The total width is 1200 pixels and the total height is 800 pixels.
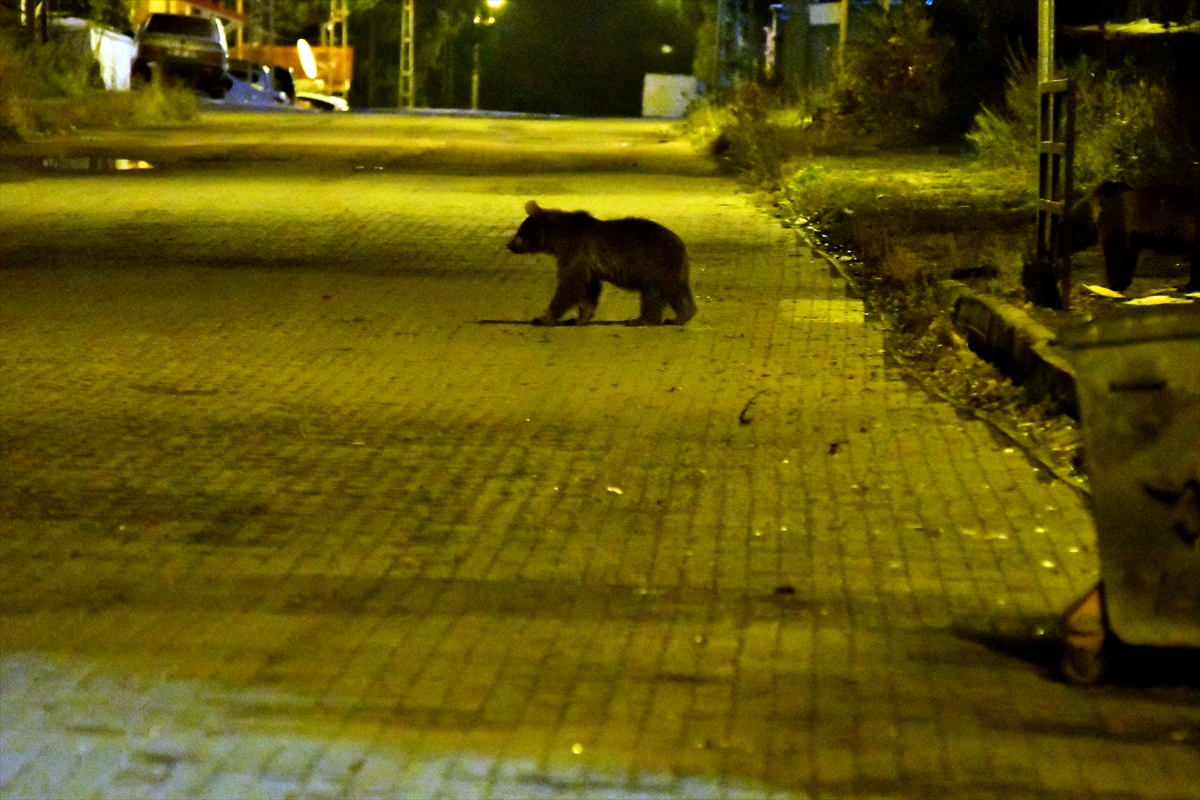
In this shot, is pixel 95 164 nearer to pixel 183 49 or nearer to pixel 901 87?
pixel 901 87

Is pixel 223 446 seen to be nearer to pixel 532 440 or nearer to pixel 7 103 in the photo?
pixel 532 440

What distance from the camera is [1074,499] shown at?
7.93 meters

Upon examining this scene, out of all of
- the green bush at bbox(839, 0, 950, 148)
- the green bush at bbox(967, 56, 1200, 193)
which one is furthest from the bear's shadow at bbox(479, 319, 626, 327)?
the green bush at bbox(839, 0, 950, 148)

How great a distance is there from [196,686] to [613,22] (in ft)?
328

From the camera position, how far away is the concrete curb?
30.9 feet

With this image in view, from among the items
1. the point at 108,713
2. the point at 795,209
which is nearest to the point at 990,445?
the point at 108,713

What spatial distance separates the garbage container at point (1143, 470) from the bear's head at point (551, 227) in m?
6.97

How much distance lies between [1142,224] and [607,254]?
381 centimetres

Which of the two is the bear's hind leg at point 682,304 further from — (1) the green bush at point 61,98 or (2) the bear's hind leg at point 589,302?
(1) the green bush at point 61,98

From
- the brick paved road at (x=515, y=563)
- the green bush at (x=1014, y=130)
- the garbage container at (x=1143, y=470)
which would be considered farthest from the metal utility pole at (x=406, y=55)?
the garbage container at (x=1143, y=470)

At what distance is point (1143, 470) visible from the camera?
5.47 meters

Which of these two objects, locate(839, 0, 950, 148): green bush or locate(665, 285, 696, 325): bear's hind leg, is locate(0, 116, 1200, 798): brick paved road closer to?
locate(665, 285, 696, 325): bear's hind leg

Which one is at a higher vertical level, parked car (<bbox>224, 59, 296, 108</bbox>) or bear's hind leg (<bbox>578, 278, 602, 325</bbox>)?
parked car (<bbox>224, 59, 296, 108</bbox>)

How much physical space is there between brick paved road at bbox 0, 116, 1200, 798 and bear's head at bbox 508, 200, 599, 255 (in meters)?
0.64
